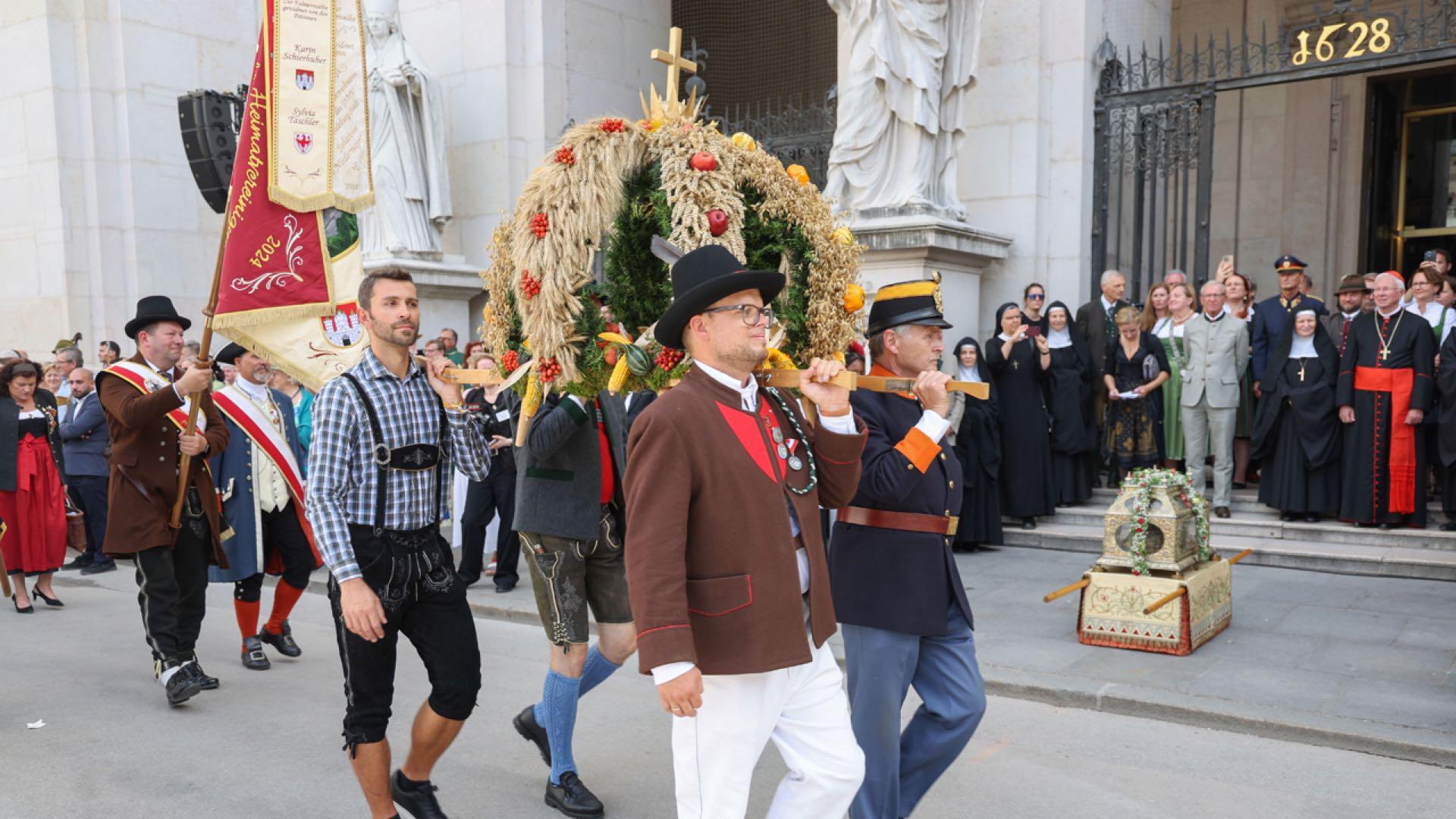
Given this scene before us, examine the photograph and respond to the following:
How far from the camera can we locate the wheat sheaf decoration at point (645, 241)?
3.46m

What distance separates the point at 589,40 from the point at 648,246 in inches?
452

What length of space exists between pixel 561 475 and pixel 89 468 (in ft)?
24.8

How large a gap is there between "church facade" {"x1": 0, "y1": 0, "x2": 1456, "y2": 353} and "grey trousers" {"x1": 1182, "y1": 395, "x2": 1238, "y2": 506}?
1628 millimetres

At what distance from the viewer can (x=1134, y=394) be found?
9562 mm

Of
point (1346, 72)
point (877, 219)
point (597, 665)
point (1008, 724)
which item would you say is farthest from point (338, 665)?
point (1346, 72)

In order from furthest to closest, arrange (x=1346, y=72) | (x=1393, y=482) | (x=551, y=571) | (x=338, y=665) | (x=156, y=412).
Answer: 1. (x=1346, y=72)
2. (x=1393, y=482)
3. (x=338, y=665)
4. (x=156, y=412)
5. (x=551, y=571)

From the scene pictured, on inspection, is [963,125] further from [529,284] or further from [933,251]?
[529,284]

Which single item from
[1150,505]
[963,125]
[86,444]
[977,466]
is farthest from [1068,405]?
[86,444]

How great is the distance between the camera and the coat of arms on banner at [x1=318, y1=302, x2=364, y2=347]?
15.8ft

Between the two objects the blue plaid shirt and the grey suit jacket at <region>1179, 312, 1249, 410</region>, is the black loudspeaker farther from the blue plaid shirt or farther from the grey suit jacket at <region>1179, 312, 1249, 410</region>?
the grey suit jacket at <region>1179, 312, 1249, 410</region>

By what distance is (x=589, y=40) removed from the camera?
1427cm

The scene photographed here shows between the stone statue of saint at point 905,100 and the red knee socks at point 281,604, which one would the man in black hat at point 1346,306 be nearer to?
the stone statue of saint at point 905,100

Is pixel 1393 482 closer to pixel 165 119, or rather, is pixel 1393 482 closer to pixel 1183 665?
pixel 1183 665

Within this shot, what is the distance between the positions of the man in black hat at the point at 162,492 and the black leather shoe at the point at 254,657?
443mm
